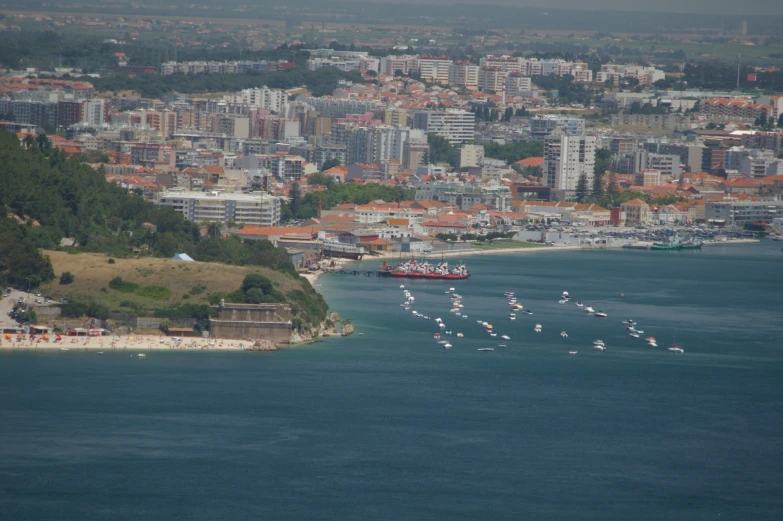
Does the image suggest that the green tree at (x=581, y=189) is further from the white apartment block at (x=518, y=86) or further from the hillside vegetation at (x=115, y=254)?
the white apartment block at (x=518, y=86)

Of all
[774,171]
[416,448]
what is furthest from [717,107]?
[416,448]

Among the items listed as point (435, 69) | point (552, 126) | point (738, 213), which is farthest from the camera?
point (435, 69)

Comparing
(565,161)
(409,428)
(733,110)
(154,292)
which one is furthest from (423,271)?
(733,110)

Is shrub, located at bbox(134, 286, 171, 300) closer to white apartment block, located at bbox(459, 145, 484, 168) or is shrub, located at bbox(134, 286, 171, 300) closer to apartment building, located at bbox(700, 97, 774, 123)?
white apartment block, located at bbox(459, 145, 484, 168)

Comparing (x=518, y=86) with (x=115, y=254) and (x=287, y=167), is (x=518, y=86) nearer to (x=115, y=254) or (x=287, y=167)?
(x=287, y=167)

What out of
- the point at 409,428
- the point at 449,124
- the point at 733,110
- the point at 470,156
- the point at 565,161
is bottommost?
the point at 409,428

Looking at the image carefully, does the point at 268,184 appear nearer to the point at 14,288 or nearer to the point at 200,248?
the point at 200,248

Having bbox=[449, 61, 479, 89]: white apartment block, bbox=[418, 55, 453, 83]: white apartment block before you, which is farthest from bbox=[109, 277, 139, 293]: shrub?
bbox=[449, 61, 479, 89]: white apartment block

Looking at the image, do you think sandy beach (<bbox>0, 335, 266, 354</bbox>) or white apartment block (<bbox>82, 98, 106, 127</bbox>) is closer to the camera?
sandy beach (<bbox>0, 335, 266, 354</bbox>)

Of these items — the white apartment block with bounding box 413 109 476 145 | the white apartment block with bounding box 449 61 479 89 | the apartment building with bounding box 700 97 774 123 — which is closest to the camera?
the white apartment block with bounding box 413 109 476 145
